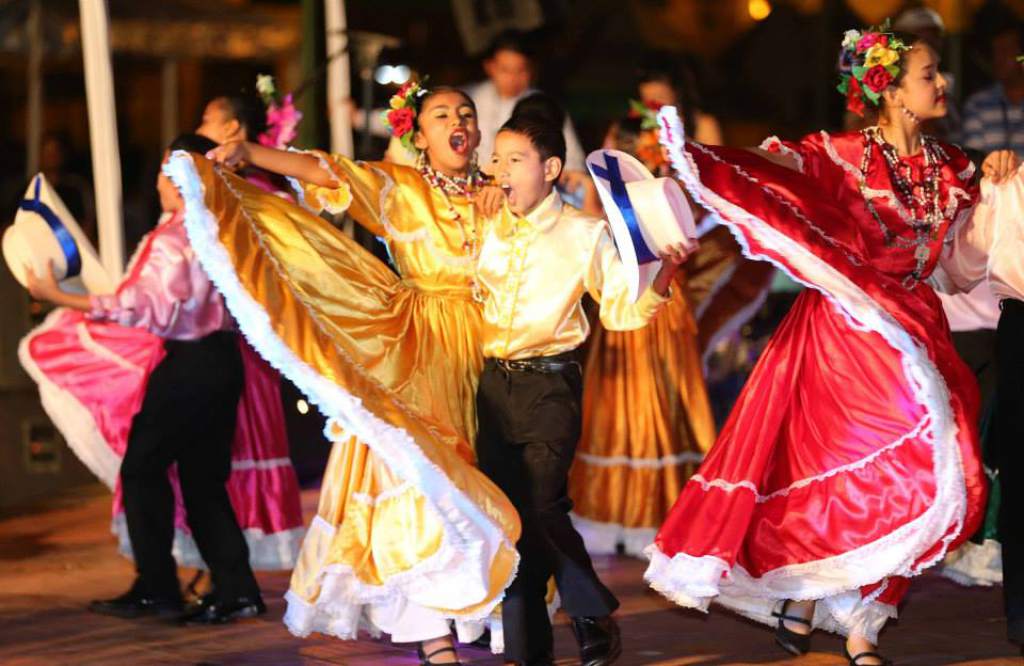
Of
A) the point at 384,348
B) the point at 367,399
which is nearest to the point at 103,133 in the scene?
the point at 384,348

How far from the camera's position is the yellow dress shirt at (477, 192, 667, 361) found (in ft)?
17.7

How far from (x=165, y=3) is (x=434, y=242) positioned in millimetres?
8494

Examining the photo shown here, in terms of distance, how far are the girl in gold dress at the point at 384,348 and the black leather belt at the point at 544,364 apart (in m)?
0.31

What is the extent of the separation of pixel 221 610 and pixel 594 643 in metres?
1.59

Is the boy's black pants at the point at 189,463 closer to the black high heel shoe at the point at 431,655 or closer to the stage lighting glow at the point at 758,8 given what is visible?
the black high heel shoe at the point at 431,655

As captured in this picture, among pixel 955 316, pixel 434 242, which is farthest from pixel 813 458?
pixel 955 316

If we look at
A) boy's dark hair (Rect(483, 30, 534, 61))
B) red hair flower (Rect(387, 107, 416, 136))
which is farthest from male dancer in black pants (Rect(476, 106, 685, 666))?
boy's dark hair (Rect(483, 30, 534, 61))

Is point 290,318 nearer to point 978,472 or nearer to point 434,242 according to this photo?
point 434,242

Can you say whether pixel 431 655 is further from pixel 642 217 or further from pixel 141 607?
pixel 642 217

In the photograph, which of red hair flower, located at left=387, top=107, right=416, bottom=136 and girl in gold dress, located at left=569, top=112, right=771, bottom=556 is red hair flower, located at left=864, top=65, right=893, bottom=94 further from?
girl in gold dress, located at left=569, top=112, right=771, bottom=556

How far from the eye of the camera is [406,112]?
5973 mm

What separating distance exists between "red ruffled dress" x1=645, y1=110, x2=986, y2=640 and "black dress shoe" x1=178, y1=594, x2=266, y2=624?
1636 millimetres

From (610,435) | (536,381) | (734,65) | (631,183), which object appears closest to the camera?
(631,183)

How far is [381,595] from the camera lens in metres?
5.49
